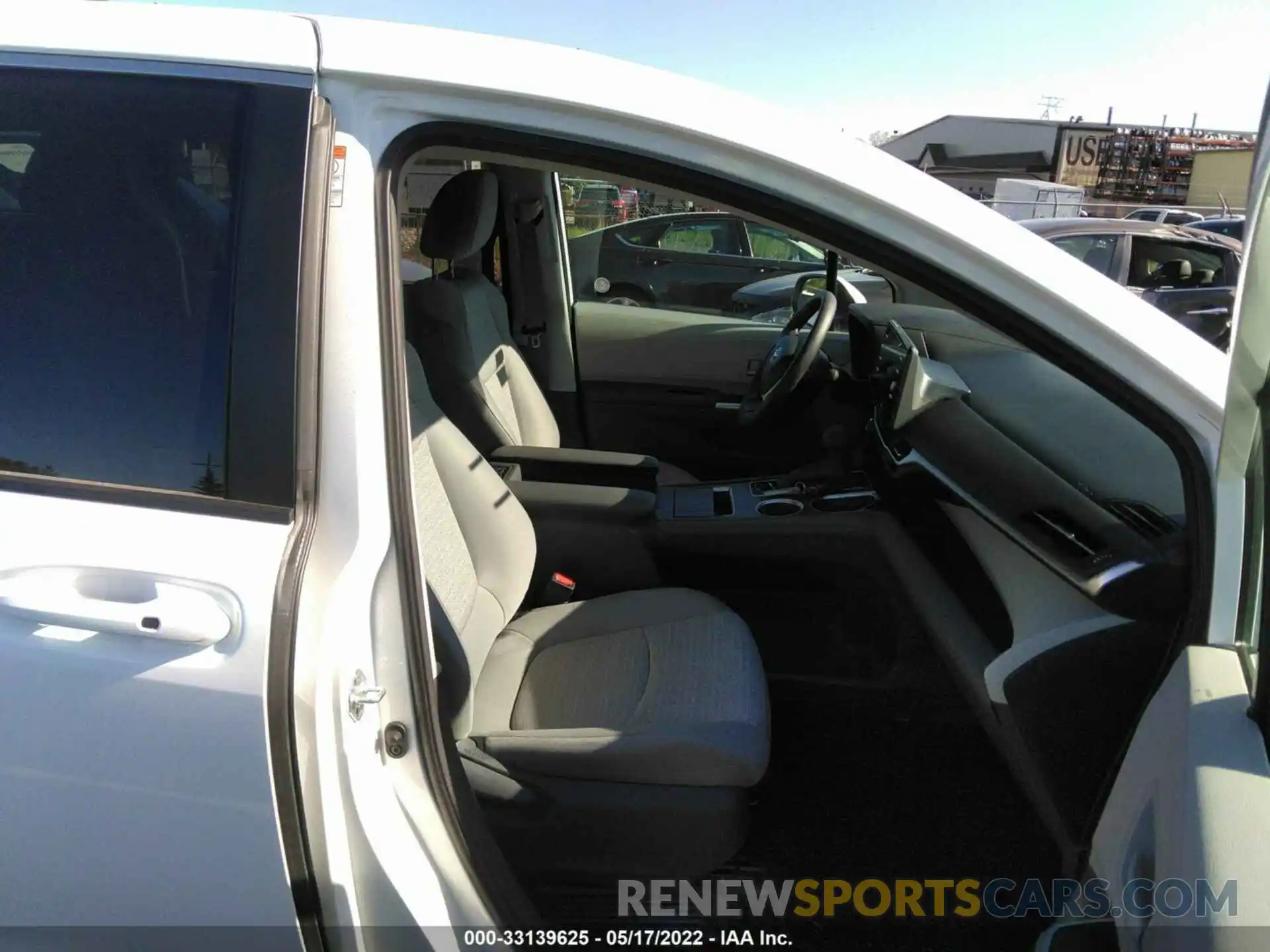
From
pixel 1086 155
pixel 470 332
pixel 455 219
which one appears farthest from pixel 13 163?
pixel 1086 155

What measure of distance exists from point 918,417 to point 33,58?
5.65 ft

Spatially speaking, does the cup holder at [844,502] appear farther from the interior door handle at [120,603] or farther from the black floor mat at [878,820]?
the interior door handle at [120,603]

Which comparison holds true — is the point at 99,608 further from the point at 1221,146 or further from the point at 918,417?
the point at 1221,146

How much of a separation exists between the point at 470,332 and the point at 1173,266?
5.79m

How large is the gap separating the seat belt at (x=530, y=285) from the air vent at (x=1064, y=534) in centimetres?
232

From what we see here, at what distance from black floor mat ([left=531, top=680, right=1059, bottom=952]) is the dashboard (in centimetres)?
63

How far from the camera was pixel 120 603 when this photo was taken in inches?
38.7

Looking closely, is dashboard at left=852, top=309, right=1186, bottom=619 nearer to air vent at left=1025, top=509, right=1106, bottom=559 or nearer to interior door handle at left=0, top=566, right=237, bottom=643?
air vent at left=1025, top=509, right=1106, bottom=559

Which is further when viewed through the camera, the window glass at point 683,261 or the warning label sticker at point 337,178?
the window glass at point 683,261

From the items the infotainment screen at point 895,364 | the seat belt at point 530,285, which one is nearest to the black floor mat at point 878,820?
the infotainment screen at point 895,364

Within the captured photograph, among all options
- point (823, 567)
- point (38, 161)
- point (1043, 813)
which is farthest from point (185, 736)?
point (823, 567)

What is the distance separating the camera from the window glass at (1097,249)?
6273mm

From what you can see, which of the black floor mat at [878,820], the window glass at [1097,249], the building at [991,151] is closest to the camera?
the black floor mat at [878,820]

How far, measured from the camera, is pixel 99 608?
976 millimetres
